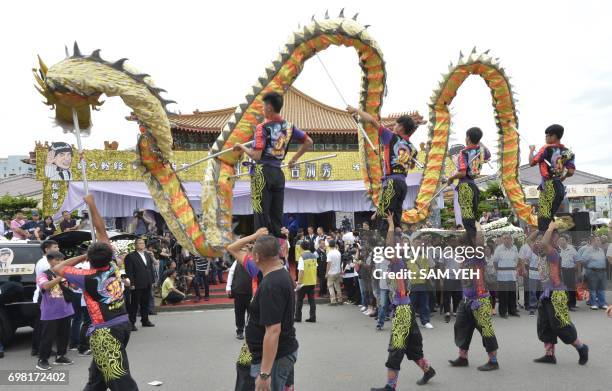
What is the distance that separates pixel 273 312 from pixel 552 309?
13.4 feet

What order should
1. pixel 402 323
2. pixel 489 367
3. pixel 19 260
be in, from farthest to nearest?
pixel 19 260 → pixel 489 367 → pixel 402 323

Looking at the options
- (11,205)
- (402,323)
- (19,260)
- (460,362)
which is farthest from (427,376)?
(11,205)

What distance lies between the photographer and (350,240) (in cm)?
1329

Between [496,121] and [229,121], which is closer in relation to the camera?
[229,121]

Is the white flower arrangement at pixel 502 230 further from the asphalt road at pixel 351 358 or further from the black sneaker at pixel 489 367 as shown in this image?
the black sneaker at pixel 489 367

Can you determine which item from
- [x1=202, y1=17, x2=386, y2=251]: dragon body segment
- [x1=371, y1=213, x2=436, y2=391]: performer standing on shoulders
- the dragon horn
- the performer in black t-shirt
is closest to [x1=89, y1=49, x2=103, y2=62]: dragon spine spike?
the dragon horn

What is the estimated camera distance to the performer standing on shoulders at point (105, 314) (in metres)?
3.79

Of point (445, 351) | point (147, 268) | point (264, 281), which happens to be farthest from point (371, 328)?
point (264, 281)

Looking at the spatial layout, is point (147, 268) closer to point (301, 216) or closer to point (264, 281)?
point (264, 281)

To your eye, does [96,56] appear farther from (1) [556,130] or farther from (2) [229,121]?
(1) [556,130]

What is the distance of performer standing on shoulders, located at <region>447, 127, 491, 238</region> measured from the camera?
19.8ft

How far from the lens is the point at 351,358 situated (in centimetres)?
654

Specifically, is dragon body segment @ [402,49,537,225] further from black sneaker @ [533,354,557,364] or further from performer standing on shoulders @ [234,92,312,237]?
performer standing on shoulders @ [234,92,312,237]

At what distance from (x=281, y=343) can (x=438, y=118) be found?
4538 mm
